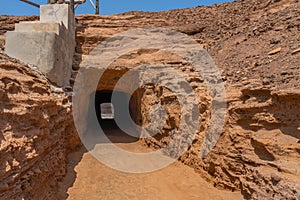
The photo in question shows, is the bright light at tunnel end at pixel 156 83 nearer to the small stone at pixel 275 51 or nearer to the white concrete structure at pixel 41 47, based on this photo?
the white concrete structure at pixel 41 47

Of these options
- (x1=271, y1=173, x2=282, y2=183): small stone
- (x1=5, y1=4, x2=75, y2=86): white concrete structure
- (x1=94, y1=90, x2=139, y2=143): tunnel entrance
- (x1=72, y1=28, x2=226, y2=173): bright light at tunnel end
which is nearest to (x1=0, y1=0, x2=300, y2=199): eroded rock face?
(x1=271, y1=173, x2=282, y2=183): small stone

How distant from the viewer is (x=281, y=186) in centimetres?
385

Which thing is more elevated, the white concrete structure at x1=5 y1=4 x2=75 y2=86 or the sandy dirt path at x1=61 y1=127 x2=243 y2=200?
the white concrete structure at x1=5 y1=4 x2=75 y2=86

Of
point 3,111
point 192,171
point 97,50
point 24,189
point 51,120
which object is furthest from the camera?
point 97,50

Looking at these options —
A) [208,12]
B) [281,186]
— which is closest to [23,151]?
[281,186]

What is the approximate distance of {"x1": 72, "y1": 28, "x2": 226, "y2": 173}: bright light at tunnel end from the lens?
648cm

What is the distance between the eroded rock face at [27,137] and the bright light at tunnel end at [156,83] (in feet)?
7.21

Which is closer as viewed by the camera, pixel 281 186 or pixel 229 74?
pixel 281 186

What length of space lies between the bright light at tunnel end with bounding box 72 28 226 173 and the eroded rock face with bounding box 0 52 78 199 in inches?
86.5

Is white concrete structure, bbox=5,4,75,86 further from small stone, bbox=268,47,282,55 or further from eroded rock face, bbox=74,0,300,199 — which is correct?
small stone, bbox=268,47,282,55

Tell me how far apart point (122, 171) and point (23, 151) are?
3.41 m

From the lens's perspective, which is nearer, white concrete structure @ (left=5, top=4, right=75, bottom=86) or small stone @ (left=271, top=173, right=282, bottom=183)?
small stone @ (left=271, top=173, right=282, bottom=183)

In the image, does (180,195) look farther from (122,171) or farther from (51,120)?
(51,120)

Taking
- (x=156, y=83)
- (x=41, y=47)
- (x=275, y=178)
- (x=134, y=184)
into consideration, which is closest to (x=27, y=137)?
(x=134, y=184)
